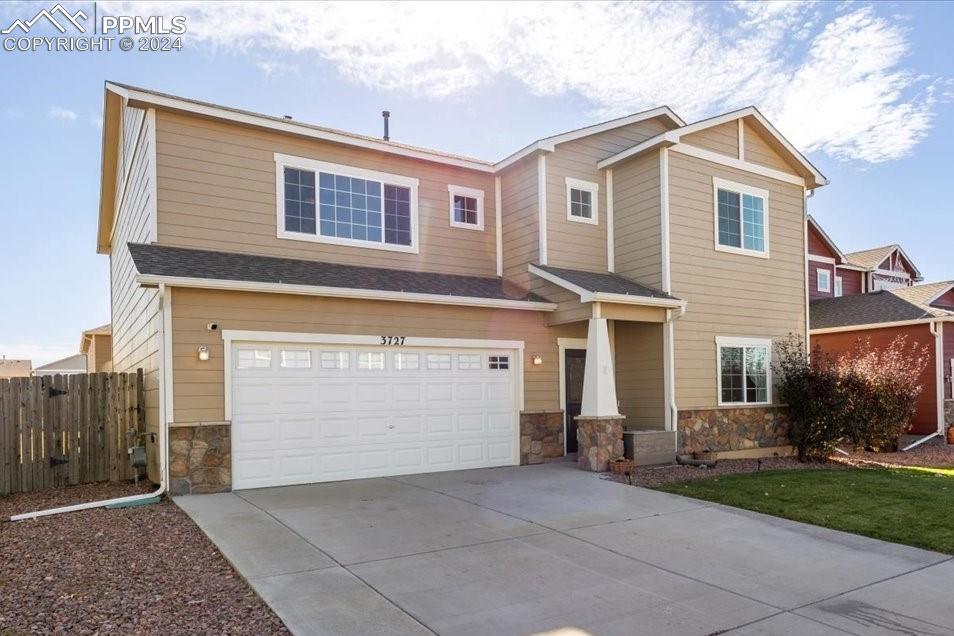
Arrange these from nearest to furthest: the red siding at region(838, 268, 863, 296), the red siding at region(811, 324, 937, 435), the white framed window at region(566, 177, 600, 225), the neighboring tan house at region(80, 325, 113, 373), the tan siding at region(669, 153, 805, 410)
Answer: the tan siding at region(669, 153, 805, 410)
the white framed window at region(566, 177, 600, 225)
the red siding at region(811, 324, 937, 435)
the neighboring tan house at region(80, 325, 113, 373)
the red siding at region(838, 268, 863, 296)

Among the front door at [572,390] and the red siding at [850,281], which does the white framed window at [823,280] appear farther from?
the front door at [572,390]

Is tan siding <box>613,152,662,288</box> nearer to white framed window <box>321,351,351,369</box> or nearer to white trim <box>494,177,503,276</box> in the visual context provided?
white trim <box>494,177,503,276</box>

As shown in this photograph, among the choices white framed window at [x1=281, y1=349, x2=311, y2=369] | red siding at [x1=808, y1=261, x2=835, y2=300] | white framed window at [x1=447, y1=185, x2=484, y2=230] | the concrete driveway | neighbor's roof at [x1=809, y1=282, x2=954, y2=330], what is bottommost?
the concrete driveway

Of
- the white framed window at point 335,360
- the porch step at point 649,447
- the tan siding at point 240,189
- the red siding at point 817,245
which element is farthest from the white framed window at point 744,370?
the red siding at point 817,245

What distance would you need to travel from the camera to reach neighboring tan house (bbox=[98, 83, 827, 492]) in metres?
9.28

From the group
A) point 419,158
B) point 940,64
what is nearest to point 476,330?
point 419,158

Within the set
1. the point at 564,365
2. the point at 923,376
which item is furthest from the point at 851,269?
the point at 564,365

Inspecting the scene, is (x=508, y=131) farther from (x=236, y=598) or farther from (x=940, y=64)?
(x=236, y=598)

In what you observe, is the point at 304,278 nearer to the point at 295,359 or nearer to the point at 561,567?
the point at 295,359

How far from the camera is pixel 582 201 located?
42.3 feet

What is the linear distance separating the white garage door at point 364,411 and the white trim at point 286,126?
3.87 meters

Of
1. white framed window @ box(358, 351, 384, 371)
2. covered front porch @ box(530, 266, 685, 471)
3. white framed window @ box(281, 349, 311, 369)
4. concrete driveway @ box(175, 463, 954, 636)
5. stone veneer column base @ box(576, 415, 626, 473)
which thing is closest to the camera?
concrete driveway @ box(175, 463, 954, 636)

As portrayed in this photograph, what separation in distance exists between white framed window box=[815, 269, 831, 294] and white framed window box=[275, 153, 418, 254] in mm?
17350

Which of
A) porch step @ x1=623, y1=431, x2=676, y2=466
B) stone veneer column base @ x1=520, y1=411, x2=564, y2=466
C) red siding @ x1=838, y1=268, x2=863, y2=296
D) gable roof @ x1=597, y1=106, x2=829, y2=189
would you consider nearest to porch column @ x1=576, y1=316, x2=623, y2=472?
porch step @ x1=623, y1=431, x2=676, y2=466
